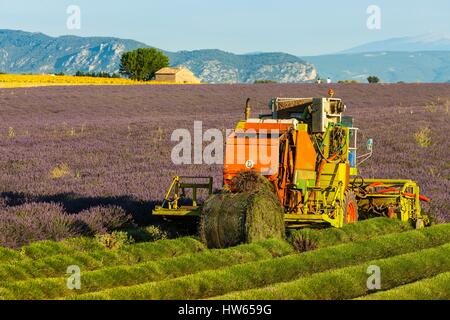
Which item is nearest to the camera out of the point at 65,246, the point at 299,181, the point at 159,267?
the point at 159,267

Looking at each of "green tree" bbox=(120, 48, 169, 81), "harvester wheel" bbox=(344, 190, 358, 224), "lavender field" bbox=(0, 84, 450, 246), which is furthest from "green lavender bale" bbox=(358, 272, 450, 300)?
"green tree" bbox=(120, 48, 169, 81)

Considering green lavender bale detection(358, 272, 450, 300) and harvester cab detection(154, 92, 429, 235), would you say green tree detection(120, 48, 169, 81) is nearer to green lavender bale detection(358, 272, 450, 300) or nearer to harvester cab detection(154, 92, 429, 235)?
harvester cab detection(154, 92, 429, 235)

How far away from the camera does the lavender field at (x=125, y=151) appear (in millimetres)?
15359

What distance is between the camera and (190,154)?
73.7ft

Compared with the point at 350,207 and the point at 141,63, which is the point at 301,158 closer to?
the point at 350,207

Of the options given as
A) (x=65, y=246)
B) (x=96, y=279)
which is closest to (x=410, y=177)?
(x=65, y=246)

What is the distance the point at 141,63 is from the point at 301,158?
97.9 meters

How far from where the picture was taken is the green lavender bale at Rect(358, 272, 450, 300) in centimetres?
784

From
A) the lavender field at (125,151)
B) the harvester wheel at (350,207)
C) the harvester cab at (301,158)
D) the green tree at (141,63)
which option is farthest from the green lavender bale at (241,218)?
the green tree at (141,63)

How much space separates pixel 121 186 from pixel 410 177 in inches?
262

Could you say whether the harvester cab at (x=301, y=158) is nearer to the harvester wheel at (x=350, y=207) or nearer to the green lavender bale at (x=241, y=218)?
the harvester wheel at (x=350, y=207)

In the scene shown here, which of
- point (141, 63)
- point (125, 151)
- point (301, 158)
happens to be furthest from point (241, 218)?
point (141, 63)

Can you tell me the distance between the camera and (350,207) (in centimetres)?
1375
